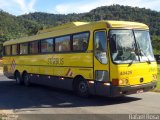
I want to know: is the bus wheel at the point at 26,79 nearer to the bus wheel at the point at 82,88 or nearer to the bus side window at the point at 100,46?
the bus wheel at the point at 82,88

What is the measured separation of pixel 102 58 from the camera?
13945 mm

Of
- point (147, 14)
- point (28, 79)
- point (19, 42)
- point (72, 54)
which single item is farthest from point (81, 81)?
point (147, 14)

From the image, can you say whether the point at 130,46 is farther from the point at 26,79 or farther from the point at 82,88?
the point at 26,79

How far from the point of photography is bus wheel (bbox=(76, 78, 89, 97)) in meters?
15.3

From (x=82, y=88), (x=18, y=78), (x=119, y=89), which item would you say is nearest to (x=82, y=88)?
(x=82, y=88)

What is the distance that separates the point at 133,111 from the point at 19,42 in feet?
43.7

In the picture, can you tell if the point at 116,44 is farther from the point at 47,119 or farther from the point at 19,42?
the point at 19,42

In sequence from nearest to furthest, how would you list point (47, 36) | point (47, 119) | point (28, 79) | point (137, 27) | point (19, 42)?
point (47, 119) → point (137, 27) → point (47, 36) → point (28, 79) → point (19, 42)

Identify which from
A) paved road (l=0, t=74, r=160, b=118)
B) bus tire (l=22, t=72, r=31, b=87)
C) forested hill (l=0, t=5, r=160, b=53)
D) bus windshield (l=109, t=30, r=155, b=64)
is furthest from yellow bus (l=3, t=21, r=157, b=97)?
forested hill (l=0, t=5, r=160, b=53)

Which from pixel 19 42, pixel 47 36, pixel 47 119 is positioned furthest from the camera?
pixel 19 42

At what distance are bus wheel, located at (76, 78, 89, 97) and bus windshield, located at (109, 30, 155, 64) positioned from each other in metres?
2.34

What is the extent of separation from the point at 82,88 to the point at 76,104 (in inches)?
63.3

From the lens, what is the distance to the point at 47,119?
11289 mm

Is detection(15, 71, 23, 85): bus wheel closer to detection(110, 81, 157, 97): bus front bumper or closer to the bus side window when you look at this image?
the bus side window
